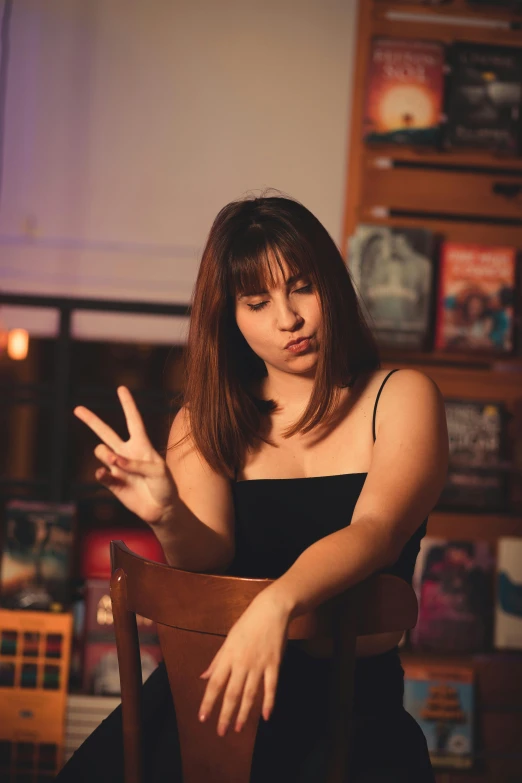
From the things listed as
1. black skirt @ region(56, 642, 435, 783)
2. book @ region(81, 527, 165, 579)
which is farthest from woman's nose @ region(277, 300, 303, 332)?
book @ region(81, 527, 165, 579)

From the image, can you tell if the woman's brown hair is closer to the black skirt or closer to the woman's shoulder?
the woman's shoulder

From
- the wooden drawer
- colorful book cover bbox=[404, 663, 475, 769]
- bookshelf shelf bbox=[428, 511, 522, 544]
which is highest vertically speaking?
the wooden drawer

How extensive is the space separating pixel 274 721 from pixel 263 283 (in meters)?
0.67

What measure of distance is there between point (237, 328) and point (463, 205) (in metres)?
1.49

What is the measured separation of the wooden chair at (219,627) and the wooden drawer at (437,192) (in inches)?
74.8

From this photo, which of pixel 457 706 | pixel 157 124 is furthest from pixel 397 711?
pixel 157 124

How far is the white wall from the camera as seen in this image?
299 centimetres

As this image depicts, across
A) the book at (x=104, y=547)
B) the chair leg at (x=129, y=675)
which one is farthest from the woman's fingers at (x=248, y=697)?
the book at (x=104, y=547)

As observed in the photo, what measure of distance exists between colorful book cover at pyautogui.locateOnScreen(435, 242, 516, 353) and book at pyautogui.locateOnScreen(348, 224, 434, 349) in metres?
0.07

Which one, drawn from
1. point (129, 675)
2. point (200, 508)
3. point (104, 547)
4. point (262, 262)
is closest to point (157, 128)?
point (104, 547)

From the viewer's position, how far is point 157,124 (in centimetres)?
301

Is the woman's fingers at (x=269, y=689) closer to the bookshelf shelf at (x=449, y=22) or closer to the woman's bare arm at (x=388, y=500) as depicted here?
the woman's bare arm at (x=388, y=500)

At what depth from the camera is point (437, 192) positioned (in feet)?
8.95

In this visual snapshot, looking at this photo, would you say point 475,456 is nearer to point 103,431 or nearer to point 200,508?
point 200,508
